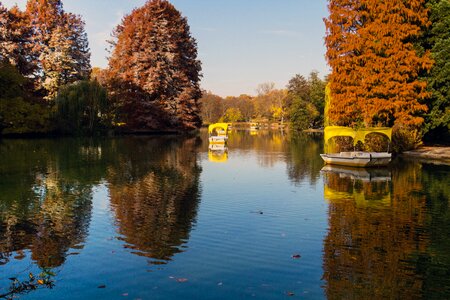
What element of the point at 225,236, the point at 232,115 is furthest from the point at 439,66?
the point at 232,115

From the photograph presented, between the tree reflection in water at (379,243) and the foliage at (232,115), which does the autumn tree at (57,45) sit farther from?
the foliage at (232,115)

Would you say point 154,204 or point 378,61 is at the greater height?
point 378,61

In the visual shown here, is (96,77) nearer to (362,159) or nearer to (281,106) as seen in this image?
(362,159)

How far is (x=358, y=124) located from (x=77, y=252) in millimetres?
30679

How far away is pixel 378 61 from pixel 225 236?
1048 inches

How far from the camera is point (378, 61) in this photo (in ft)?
108

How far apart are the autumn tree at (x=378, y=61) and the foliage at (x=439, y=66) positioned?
76 cm

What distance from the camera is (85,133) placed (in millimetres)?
55625

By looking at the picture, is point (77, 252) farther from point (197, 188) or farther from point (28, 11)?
point (28, 11)

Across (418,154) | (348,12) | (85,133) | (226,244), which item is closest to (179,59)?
(85,133)

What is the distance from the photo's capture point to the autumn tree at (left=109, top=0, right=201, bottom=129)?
210 feet

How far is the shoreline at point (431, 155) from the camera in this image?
2942 centimetres

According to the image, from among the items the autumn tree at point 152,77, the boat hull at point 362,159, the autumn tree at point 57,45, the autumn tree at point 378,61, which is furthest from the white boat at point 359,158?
the autumn tree at point 57,45

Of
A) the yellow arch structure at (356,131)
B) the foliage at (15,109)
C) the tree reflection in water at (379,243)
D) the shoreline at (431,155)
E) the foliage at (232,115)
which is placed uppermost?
the foliage at (232,115)
